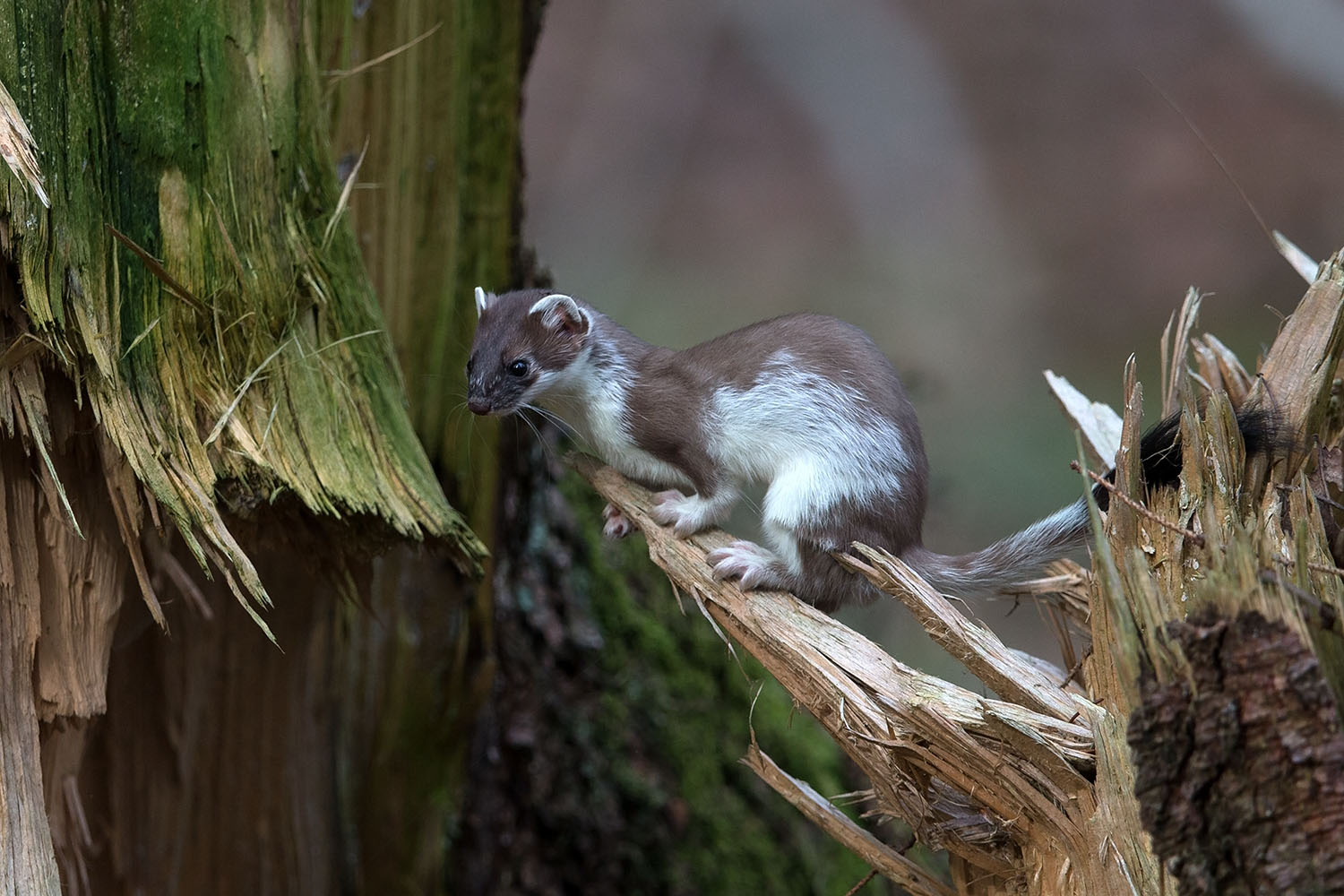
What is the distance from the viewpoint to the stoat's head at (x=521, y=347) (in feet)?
8.82

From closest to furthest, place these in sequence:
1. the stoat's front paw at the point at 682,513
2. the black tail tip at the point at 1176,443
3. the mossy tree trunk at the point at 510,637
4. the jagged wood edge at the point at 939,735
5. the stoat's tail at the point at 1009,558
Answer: the jagged wood edge at the point at 939,735 → the black tail tip at the point at 1176,443 → the stoat's tail at the point at 1009,558 → the stoat's front paw at the point at 682,513 → the mossy tree trunk at the point at 510,637

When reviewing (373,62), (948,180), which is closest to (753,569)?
(373,62)

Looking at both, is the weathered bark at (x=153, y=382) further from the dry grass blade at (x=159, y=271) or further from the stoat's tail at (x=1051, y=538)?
the stoat's tail at (x=1051, y=538)

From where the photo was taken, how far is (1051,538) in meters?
2.24

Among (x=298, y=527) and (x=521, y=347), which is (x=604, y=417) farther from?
(x=298, y=527)

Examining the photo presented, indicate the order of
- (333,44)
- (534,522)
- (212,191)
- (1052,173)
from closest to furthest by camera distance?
(212,191) → (333,44) → (534,522) → (1052,173)

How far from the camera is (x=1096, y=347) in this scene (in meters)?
6.73

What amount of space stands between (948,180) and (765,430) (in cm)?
504

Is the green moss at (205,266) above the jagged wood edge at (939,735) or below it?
above

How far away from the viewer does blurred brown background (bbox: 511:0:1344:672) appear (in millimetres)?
6574

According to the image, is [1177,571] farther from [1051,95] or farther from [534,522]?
[1051,95]

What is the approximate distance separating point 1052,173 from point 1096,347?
1.20 meters

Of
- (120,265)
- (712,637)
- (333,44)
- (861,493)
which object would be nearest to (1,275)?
(120,265)

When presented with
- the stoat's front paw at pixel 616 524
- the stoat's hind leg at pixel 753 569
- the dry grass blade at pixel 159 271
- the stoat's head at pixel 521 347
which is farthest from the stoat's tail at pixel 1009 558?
the dry grass blade at pixel 159 271
